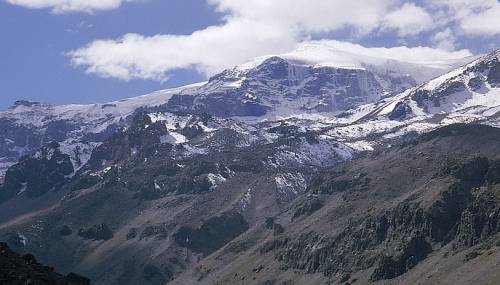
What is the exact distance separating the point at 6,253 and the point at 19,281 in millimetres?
14636

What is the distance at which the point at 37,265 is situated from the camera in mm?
129500

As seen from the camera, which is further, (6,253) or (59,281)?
(6,253)

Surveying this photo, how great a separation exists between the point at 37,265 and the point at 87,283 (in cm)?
825

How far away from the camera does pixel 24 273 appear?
4653 inches

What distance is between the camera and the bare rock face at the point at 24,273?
375ft

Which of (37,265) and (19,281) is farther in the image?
(37,265)

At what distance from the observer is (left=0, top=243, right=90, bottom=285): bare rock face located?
114344 millimetres

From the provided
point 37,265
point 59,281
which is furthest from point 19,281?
point 37,265

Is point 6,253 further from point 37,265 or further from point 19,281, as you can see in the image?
point 19,281

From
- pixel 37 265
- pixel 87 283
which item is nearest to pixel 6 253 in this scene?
pixel 37 265

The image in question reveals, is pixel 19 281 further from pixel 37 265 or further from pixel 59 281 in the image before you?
pixel 37 265

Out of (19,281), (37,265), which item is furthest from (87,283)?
(19,281)

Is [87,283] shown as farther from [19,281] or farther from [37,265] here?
[19,281]

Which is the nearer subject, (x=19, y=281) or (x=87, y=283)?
(x=19, y=281)
